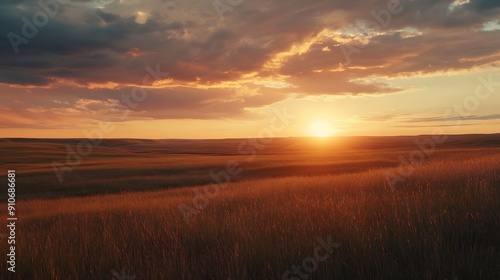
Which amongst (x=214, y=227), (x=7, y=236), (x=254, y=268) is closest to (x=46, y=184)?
(x=7, y=236)

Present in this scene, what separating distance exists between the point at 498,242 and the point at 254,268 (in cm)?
282

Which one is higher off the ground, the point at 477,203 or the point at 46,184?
the point at 477,203

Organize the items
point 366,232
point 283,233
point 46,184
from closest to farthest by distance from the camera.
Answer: point 366,232
point 283,233
point 46,184

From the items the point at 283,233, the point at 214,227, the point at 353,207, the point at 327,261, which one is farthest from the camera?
the point at 353,207

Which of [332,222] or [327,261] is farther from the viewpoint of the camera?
[332,222]

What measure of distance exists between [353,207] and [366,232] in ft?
5.96

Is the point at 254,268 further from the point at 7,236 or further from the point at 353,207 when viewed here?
the point at 7,236

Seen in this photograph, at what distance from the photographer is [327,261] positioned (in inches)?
150

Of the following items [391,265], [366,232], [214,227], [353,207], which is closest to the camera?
[391,265]

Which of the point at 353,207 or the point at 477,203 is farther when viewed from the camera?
the point at 353,207

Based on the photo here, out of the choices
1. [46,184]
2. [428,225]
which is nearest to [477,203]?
[428,225]

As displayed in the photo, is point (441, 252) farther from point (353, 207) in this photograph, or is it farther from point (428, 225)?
point (353, 207)

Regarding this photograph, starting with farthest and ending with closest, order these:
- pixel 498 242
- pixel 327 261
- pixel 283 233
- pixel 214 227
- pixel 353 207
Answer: pixel 353 207 → pixel 214 227 → pixel 283 233 → pixel 498 242 → pixel 327 261

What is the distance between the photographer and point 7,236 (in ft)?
21.2
